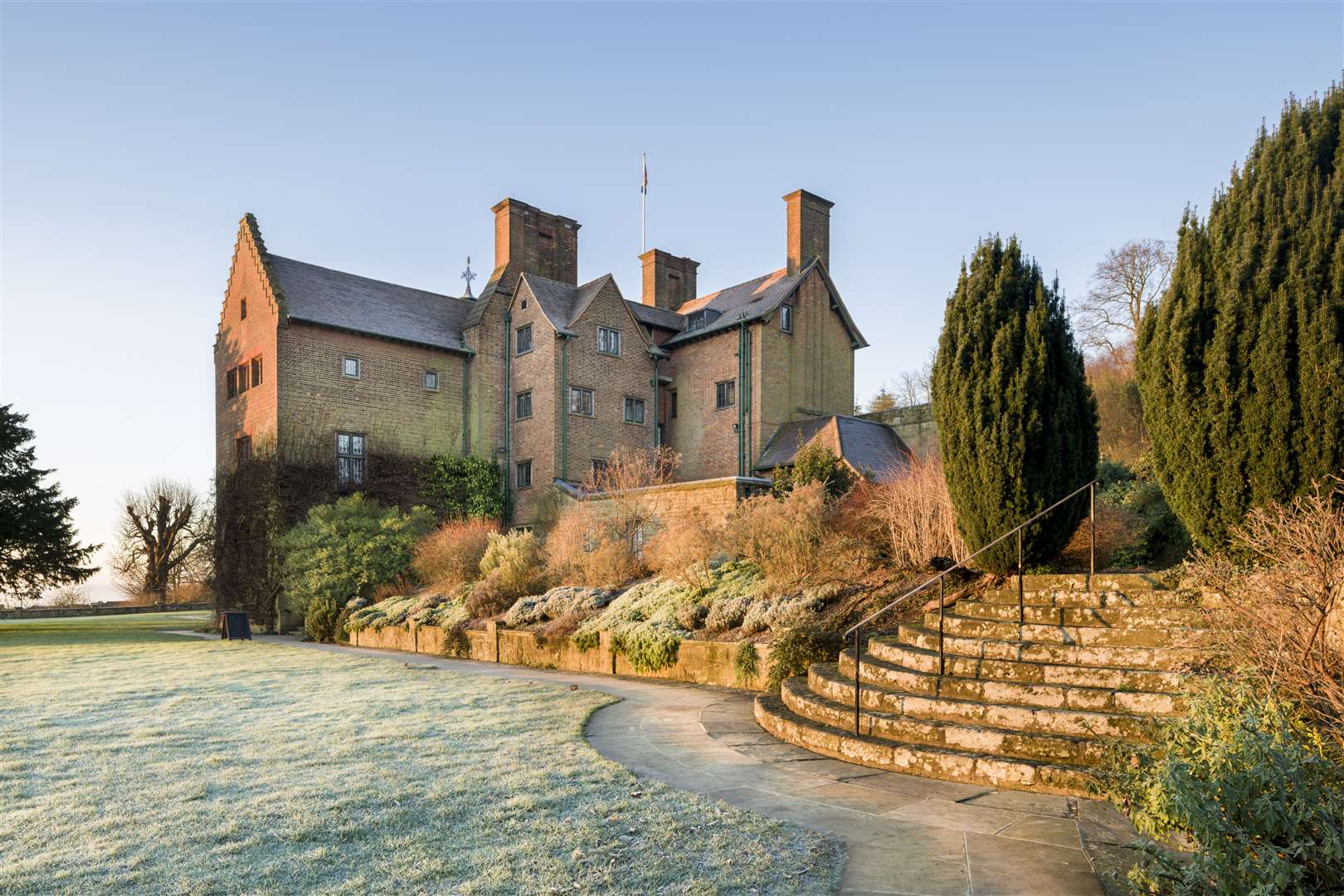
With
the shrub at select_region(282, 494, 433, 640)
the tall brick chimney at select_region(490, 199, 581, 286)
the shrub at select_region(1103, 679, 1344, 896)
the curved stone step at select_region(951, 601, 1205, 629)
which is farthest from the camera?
the tall brick chimney at select_region(490, 199, 581, 286)

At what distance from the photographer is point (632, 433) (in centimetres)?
3028

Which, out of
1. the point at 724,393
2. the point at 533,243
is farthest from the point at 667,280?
the point at 724,393

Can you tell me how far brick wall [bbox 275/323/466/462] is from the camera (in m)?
25.5

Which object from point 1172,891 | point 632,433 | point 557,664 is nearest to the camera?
point 1172,891

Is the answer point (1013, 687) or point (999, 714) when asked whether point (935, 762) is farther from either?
point (1013, 687)

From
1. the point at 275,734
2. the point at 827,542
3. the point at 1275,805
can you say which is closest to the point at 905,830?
the point at 1275,805

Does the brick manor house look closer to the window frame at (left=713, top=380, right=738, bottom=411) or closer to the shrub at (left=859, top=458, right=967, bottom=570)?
the window frame at (left=713, top=380, right=738, bottom=411)

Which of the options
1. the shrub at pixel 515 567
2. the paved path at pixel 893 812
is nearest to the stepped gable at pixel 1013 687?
the paved path at pixel 893 812

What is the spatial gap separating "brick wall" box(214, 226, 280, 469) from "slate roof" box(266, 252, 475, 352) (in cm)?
90

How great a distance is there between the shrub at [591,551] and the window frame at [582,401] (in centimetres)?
820

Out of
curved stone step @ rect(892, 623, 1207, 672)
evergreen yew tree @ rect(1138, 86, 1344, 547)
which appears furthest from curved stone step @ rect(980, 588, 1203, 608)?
evergreen yew tree @ rect(1138, 86, 1344, 547)

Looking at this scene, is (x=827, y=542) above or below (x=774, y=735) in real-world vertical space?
above

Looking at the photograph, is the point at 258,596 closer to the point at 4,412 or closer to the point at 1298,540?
the point at 4,412

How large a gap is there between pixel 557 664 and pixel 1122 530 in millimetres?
8736
